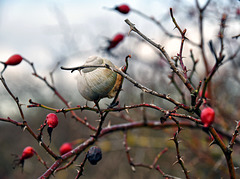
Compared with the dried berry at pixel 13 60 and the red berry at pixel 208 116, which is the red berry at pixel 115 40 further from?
the red berry at pixel 208 116

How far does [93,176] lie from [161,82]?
5.98 m

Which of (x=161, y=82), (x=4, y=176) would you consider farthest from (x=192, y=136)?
(x=4, y=176)

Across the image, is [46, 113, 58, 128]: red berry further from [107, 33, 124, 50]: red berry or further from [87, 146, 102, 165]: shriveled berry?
[107, 33, 124, 50]: red berry

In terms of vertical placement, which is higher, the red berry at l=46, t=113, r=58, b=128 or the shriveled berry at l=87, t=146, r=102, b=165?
the red berry at l=46, t=113, r=58, b=128

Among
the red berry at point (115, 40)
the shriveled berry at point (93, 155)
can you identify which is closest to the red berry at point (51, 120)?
the shriveled berry at point (93, 155)

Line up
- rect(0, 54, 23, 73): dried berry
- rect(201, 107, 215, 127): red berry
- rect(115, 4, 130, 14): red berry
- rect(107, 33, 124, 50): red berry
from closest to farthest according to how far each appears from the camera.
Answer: rect(201, 107, 215, 127): red berry
rect(0, 54, 23, 73): dried berry
rect(115, 4, 130, 14): red berry
rect(107, 33, 124, 50): red berry

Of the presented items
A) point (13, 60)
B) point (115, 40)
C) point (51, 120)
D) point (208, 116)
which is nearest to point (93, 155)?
point (51, 120)

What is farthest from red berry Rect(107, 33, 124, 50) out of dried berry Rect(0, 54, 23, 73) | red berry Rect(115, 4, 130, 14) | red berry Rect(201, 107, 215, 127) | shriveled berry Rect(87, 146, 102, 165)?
red berry Rect(201, 107, 215, 127)

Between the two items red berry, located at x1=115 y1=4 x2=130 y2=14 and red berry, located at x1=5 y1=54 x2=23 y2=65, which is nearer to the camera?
red berry, located at x1=5 y1=54 x2=23 y2=65

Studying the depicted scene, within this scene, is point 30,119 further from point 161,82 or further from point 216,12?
point 216,12

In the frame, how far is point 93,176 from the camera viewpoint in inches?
350

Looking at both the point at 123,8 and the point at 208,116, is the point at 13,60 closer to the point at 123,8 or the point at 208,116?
the point at 123,8

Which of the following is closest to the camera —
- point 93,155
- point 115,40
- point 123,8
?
point 93,155

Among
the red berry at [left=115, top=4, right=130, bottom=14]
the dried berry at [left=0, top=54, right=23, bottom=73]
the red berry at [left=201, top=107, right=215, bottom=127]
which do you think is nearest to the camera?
the red berry at [left=201, top=107, right=215, bottom=127]
